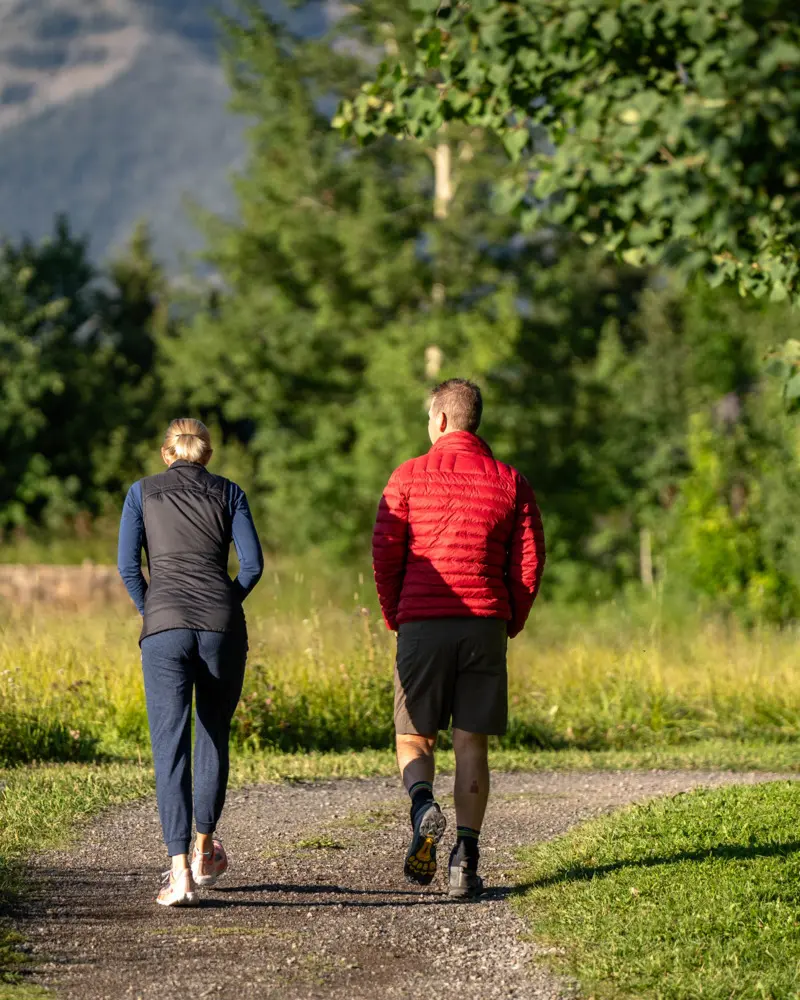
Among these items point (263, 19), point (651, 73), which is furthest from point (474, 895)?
point (263, 19)

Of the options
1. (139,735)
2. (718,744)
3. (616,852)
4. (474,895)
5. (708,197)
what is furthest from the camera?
(718,744)

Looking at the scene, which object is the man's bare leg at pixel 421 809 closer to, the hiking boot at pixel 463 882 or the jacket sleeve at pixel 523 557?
the hiking boot at pixel 463 882

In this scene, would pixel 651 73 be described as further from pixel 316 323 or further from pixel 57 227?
pixel 57 227

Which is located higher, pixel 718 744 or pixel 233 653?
pixel 233 653

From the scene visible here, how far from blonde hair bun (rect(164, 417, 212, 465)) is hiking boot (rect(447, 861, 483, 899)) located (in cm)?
195

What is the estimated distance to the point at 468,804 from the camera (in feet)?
19.3

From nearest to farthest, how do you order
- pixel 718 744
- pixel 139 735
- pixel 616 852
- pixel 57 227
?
pixel 616 852 < pixel 139 735 < pixel 718 744 < pixel 57 227

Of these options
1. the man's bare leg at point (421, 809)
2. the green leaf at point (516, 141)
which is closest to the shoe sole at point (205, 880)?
the man's bare leg at point (421, 809)

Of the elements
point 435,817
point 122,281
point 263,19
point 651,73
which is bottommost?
point 435,817

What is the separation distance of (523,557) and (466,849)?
120 cm

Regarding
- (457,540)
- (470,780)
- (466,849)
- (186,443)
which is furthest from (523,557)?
(186,443)

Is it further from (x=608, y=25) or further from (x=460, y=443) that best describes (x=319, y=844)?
(x=608, y=25)

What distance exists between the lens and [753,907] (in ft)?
18.3

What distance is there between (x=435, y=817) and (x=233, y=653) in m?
1.03
